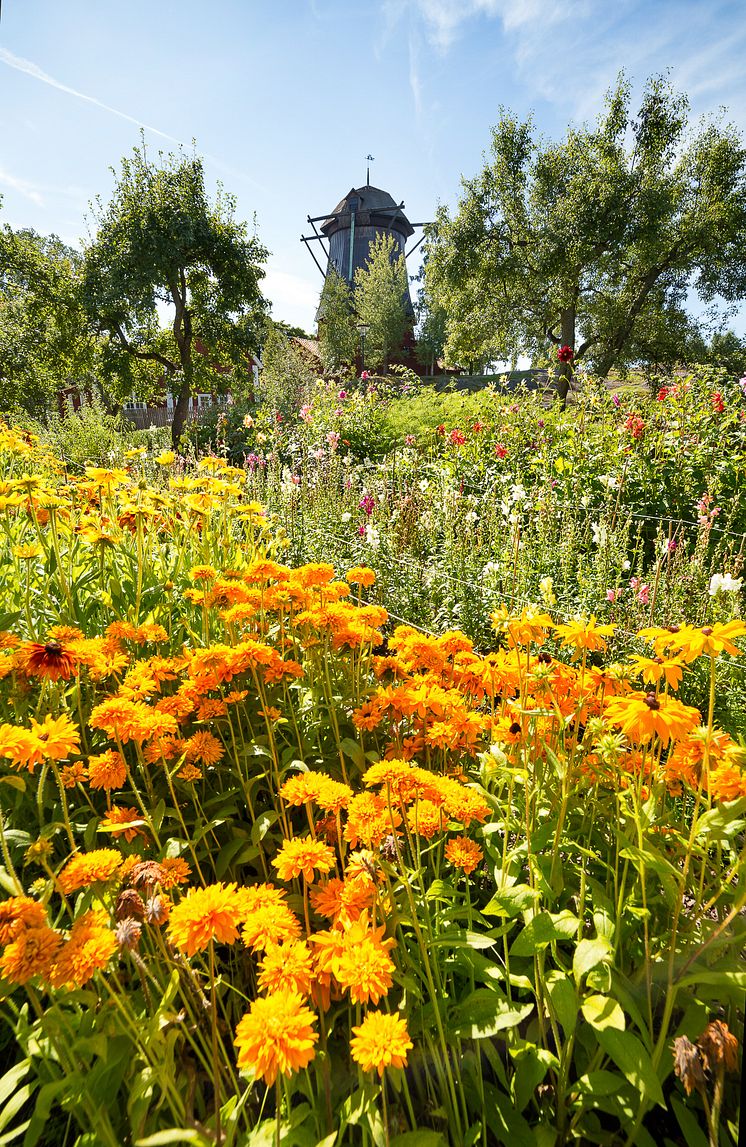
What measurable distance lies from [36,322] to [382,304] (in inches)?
644

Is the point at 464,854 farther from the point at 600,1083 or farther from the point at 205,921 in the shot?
the point at 205,921

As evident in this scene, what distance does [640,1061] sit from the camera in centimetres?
83

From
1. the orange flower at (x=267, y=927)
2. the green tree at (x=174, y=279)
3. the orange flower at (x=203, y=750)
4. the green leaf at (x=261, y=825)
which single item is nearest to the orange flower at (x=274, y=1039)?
the orange flower at (x=267, y=927)

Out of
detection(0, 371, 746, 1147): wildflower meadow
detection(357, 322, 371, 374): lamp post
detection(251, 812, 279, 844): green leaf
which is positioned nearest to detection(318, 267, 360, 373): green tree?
detection(357, 322, 371, 374): lamp post

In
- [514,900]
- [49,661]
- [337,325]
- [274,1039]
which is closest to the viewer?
[274,1039]

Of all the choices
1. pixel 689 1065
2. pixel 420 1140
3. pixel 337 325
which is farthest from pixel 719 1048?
pixel 337 325

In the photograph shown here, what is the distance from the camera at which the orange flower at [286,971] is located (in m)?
0.76

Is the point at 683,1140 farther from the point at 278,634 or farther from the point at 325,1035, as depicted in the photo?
the point at 278,634

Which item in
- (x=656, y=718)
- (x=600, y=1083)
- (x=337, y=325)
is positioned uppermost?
(x=337, y=325)

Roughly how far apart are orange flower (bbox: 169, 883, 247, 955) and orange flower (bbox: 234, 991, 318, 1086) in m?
0.12

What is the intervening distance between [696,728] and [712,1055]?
0.47m

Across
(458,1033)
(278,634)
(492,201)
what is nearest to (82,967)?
(458,1033)

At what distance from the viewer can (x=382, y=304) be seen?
27.1 metres

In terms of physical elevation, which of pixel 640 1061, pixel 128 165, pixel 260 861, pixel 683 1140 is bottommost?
pixel 683 1140
